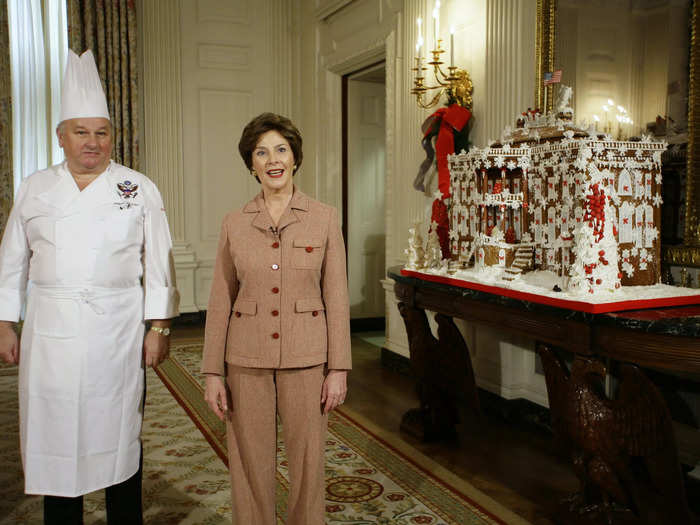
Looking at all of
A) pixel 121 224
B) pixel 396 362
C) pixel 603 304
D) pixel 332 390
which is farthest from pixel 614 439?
pixel 396 362

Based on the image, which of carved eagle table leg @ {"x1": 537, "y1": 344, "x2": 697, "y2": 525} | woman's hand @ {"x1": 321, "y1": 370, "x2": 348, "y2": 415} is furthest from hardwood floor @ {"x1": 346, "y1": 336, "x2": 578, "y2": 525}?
woman's hand @ {"x1": 321, "y1": 370, "x2": 348, "y2": 415}

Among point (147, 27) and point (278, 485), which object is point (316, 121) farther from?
point (278, 485)

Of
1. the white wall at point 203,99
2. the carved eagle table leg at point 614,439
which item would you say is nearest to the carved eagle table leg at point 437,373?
the carved eagle table leg at point 614,439

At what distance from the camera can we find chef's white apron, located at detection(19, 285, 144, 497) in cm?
209

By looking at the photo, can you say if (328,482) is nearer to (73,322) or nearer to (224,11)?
(73,322)

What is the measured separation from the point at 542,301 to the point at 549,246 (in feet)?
1.74

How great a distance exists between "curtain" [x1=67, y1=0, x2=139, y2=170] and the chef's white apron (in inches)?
188

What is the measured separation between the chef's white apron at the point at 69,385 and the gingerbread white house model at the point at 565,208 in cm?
163

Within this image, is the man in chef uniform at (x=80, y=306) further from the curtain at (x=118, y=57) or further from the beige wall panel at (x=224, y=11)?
the beige wall panel at (x=224, y=11)

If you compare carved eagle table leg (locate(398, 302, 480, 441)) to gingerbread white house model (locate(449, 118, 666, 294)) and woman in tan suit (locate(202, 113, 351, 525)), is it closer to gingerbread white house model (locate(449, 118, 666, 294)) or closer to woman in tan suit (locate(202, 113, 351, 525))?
gingerbread white house model (locate(449, 118, 666, 294))

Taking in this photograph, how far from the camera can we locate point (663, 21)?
2816 mm

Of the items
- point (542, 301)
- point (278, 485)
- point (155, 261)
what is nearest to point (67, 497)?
point (155, 261)

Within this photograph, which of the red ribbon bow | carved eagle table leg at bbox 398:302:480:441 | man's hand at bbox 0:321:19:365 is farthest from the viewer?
the red ribbon bow

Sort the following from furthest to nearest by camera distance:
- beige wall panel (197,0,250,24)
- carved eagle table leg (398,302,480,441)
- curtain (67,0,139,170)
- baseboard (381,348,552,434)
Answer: beige wall panel (197,0,250,24), curtain (67,0,139,170), baseboard (381,348,552,434), carved eagle table leg (398,302,480,441)
